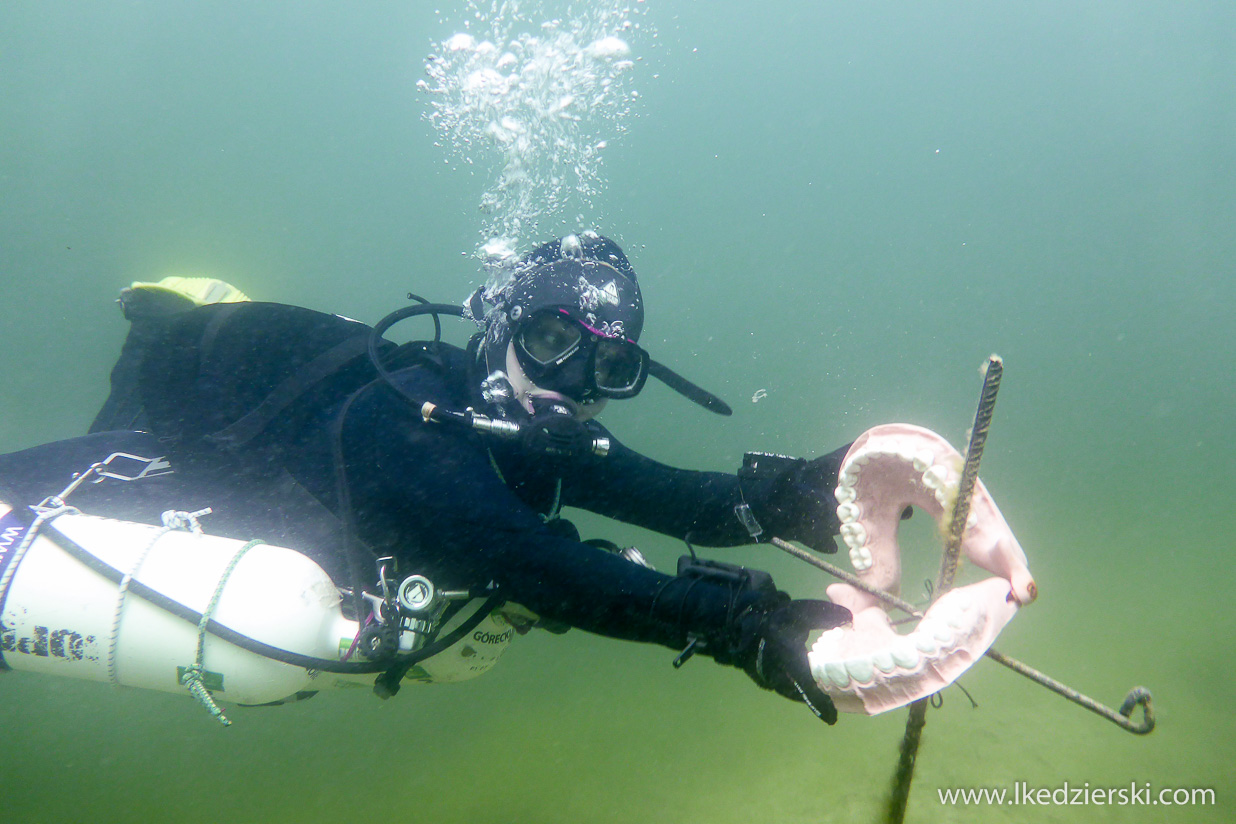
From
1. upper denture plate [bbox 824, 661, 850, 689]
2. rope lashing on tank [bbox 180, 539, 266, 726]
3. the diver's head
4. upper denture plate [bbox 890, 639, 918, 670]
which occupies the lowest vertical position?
rope lashing on tank [bbox 180, 539, 266, 726]

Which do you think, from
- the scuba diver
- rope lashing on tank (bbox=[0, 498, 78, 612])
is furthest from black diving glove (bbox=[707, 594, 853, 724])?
rope lashing on tank (bbox=[0, 498, 78, 612])

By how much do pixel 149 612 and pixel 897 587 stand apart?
2854mm

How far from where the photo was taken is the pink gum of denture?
1435 mm

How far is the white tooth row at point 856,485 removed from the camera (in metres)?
1.81

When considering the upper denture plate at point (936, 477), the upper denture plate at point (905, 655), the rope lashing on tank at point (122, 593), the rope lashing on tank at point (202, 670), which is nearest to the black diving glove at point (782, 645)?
the upper denture plate at point (905, 655)

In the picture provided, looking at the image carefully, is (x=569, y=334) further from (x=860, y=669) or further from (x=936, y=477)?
(x=860, y=669)

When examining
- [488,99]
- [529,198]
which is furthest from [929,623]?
[488,99]

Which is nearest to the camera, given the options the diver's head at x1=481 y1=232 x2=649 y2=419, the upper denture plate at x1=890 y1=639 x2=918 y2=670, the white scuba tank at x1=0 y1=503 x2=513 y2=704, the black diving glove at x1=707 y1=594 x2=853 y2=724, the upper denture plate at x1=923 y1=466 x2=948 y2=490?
the upper denture plate at x1=890 y1=639 x2=918 y2=670

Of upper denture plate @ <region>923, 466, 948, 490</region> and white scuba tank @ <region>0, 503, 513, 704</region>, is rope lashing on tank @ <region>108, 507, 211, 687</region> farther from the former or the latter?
upper denture plate @ <region>923, 466, 948, 490</region>

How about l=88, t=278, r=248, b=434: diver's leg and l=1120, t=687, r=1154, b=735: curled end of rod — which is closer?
l=1120, t=687, r=1154, b=735: curled end of rod

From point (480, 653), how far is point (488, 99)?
339 inches

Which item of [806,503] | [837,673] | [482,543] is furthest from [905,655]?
[482,543]

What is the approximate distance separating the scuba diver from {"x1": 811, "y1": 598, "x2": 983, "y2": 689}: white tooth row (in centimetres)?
17

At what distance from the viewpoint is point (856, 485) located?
6.74 ft
